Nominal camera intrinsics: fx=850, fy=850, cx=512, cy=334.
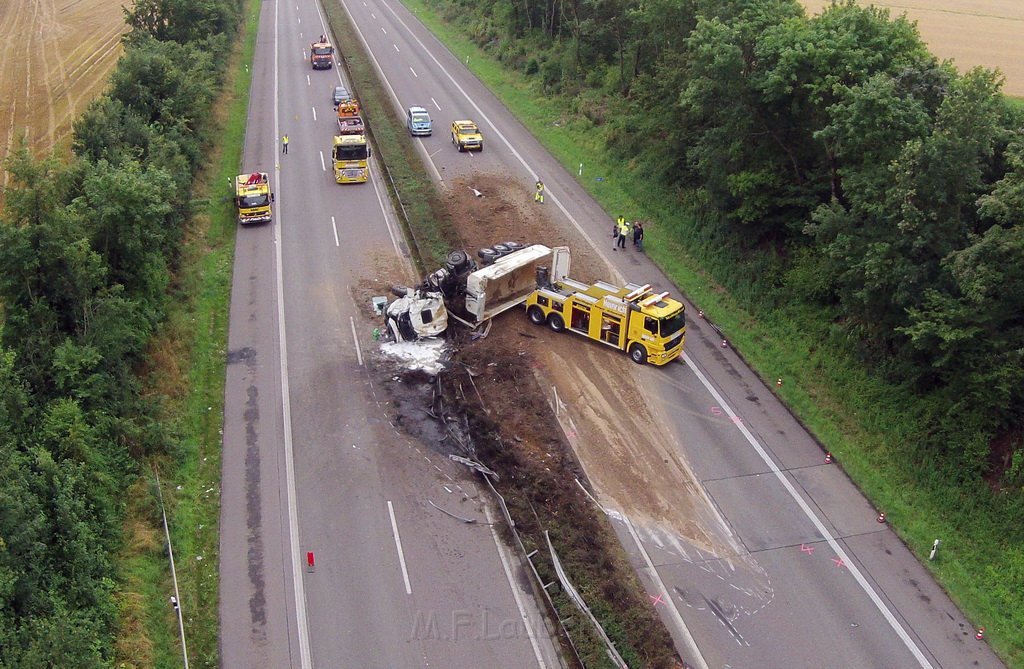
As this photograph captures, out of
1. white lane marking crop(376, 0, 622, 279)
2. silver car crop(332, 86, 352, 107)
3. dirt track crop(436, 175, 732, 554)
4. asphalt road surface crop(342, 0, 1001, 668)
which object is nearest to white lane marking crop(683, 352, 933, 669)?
asphalt road surface crop(342, 0, 1001, 668)

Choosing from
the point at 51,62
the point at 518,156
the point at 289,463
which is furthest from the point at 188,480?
the point at 51,62

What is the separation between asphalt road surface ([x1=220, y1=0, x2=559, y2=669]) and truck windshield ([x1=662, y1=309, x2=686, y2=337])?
376 inches

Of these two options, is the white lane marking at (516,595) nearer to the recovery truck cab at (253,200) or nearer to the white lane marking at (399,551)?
the white lane marking at (399,551)

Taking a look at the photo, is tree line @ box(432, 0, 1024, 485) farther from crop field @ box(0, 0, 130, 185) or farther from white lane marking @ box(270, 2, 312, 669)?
crop field @ box(0, 0, 130, 185)

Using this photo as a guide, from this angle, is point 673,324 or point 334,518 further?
point 673,324

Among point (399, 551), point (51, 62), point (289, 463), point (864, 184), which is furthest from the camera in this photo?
point (51, 62)

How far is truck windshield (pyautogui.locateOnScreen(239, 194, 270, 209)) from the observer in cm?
4244

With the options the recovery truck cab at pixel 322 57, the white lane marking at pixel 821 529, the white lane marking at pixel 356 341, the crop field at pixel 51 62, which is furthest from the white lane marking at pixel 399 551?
the recovery truck cab at pixel 322 57

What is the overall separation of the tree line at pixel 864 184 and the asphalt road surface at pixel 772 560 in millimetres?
3929

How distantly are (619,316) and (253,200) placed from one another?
21.2 meters

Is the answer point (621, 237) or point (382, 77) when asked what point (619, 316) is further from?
point (382, 77)

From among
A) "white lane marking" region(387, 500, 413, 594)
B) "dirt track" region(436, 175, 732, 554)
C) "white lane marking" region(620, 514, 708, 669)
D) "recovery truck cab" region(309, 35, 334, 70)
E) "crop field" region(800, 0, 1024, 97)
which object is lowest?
"white lane marking" region(620, 514, 708, 669)

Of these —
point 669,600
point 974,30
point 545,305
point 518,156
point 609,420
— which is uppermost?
point 974,30

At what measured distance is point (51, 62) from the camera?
2822 inches
